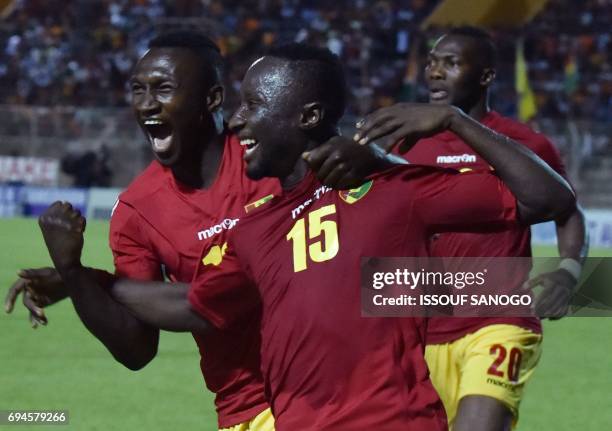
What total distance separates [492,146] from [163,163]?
6.46 feet

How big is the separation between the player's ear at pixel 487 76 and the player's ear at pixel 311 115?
330cm

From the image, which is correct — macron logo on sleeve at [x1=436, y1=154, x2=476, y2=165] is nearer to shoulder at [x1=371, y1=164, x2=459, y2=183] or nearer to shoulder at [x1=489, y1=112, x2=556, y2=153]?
shoulder at [x1=489, y1=112, x2=556, y2=153]

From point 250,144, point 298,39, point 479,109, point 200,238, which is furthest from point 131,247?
point 298,39

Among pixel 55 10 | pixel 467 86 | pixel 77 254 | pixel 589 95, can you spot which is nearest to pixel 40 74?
pixel 55 10

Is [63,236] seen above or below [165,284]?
above

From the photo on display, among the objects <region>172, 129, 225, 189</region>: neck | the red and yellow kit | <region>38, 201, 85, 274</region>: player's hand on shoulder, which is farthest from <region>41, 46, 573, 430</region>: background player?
the red and yellow kit

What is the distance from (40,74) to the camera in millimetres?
34281

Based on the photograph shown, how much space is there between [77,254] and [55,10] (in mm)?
33785

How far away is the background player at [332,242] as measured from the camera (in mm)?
3771

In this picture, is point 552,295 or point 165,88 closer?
point 165,88

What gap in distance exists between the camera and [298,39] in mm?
33312

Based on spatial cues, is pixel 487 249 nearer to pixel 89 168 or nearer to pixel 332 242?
pixel 332 242

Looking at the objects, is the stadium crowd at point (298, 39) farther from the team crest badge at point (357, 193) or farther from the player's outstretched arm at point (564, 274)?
the team crest badge at point (357, 193)

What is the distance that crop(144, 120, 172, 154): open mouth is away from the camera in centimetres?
532
